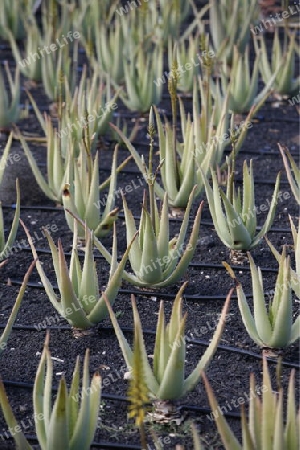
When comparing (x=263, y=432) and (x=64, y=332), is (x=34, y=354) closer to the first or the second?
(x=64, y=332)

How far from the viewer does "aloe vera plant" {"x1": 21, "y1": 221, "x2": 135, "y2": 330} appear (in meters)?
2.96

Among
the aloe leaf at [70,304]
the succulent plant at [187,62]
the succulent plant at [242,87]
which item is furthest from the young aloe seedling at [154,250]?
the succulent plant at [187,62]

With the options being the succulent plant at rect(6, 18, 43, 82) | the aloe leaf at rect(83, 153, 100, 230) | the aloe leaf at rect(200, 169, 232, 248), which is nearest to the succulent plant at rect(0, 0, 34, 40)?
the succulent plant at rect(6, 18, 43, 82)

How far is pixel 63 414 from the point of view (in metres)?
2.31

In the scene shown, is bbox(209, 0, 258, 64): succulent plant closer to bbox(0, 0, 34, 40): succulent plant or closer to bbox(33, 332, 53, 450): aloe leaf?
bbox(0, 0, 34, 40): succulent plant

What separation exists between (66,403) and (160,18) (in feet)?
13.8

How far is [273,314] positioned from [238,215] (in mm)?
654

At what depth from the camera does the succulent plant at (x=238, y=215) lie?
3453 mm

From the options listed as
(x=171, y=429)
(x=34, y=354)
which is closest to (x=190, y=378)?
(x=171, y=429)

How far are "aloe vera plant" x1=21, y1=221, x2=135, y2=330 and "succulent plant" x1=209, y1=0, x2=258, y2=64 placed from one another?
2806 millimetres

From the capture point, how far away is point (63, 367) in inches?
117

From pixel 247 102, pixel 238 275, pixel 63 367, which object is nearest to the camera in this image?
pixel 63 367

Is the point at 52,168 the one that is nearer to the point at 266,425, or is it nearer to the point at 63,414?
the point at 63,414

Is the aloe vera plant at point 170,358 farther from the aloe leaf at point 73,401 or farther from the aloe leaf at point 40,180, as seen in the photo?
the aloe leaf at point 40,180
